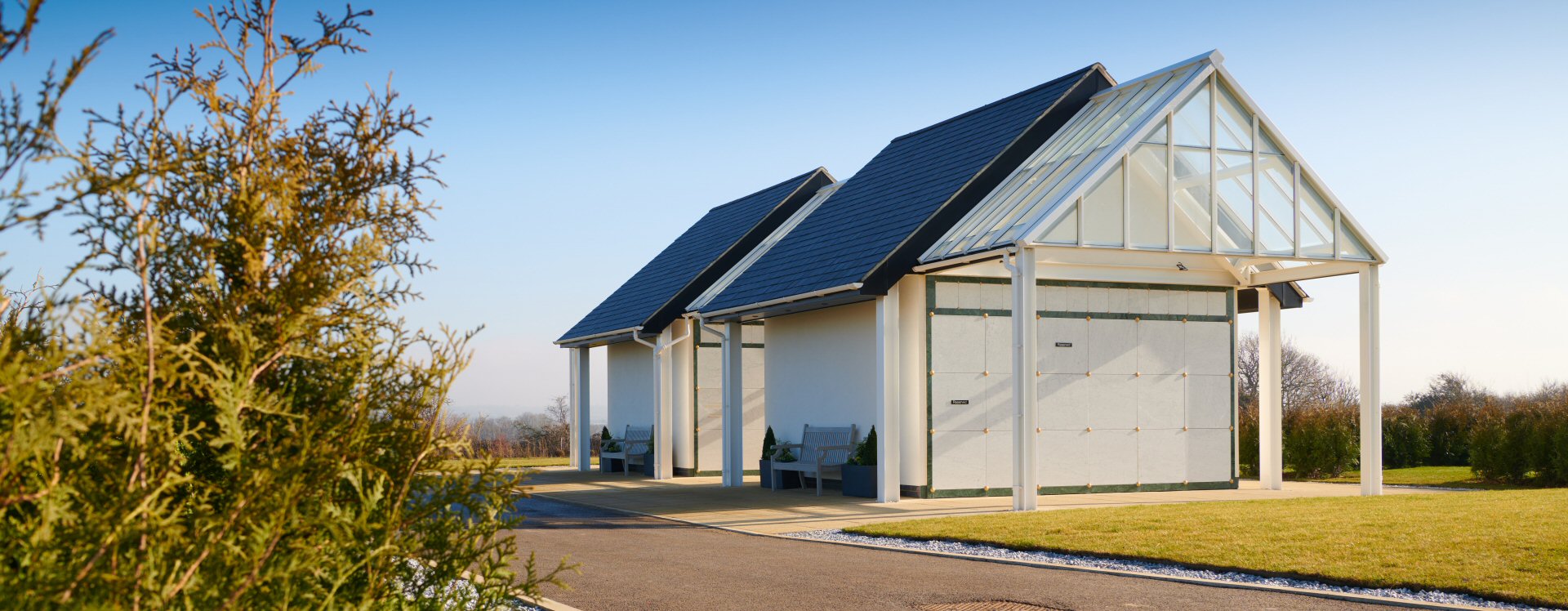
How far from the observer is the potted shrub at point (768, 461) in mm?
19125

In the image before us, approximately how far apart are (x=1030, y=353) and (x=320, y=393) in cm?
1099

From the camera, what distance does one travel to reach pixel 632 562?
1044 centimetres

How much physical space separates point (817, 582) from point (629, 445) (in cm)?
1486

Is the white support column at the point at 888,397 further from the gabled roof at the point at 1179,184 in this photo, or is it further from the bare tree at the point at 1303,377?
the bare tree at the point at 1303,377

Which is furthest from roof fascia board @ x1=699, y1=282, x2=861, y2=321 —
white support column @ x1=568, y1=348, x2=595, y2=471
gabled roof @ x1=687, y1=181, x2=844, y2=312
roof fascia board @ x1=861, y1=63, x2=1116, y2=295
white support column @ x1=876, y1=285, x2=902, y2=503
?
white support column @ x1=568, y1=348, x2=595, y2=471

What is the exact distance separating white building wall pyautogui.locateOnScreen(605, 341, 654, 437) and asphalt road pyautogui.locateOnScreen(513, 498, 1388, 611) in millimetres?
11888

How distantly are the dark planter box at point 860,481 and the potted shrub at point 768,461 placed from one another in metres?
1.88

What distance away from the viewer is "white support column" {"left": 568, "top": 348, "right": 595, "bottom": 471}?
25391mm

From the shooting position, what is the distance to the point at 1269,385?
19.6m

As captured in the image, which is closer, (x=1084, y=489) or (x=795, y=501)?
(x=795, y=501)

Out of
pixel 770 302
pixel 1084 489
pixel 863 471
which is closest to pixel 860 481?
pixel 863 471

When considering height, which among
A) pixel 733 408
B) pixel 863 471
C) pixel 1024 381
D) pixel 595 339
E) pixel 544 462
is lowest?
pixel 544 462

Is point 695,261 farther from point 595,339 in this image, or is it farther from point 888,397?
point 888,397

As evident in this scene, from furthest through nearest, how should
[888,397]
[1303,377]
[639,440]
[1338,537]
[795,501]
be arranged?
1. [1303,377]
2. [639,440]
3. [795,501]
4. [888,397]
5. [1338,537]
